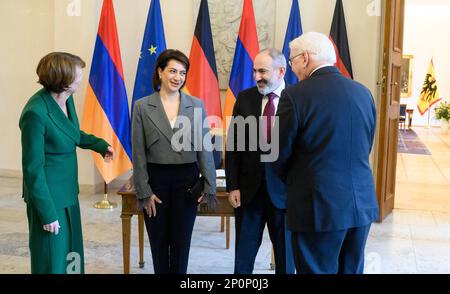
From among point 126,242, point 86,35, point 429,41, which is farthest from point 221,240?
point 429,41

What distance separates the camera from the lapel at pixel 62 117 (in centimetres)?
243

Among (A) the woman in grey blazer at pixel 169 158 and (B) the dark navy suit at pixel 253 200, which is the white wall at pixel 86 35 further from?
(A) the woman in grey blazer at pixel 169 158

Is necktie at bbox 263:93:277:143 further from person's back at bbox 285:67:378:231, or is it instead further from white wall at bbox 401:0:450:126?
white wall at bbox 401:0:450:126

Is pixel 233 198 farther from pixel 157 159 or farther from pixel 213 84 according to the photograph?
pixel 213 84

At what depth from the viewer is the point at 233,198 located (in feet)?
9.43

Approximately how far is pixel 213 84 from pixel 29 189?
369 centimetres

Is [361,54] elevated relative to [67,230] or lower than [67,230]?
elevated

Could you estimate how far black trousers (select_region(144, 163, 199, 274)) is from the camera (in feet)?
9.29

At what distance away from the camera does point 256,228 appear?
9.60 ft

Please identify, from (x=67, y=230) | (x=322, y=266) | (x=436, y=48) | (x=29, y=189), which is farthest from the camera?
(x=436, y=48)

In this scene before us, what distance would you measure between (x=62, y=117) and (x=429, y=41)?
1586cm

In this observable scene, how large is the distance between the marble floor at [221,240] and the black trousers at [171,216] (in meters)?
0.96

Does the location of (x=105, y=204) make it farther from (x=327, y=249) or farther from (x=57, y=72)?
(x=327, y=249)
